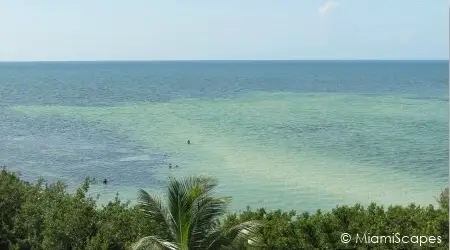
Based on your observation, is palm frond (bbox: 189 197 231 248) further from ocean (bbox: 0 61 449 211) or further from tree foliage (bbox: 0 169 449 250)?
ocean (bbox: 0 61 449 211)

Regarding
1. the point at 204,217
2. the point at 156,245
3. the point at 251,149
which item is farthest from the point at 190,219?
the point at 251,149

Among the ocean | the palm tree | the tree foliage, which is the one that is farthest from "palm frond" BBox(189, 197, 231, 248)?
the ocean

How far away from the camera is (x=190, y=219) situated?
9.59 meters

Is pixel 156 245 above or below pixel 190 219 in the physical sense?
below

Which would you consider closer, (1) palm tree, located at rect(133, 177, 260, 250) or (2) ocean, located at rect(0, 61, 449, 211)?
(1) palm tree, located at rect(133, 177, 260, 250)

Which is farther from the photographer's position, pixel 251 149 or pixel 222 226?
pixel 251 149

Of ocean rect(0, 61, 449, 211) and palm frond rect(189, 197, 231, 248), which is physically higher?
ocean rect(0, 61, 449, 211)

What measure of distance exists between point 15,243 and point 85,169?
19559mm

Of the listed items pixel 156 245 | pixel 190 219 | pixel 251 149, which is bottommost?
pixel 156 245

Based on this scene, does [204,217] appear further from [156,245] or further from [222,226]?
[222,226]

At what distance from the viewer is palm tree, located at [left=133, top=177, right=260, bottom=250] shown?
963cm

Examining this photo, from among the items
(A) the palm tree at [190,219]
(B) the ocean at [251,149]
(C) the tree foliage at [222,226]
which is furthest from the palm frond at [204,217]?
(B) the ocean at [251,149]

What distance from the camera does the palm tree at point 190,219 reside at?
9633mm

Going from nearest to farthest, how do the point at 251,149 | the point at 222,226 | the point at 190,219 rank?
the point at 190,219, the point at 222,226, the point at 251,149
